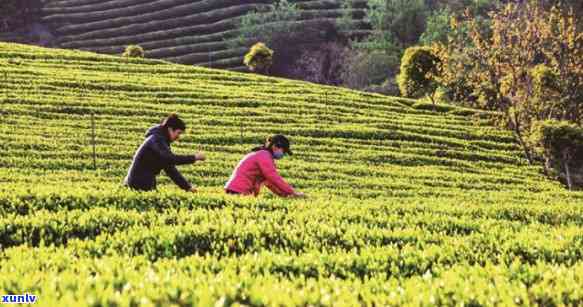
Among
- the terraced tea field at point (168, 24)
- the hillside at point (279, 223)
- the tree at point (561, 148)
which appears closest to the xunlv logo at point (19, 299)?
the hillside at point (279, 223)

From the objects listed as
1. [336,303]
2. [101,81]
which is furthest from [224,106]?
[336,303]

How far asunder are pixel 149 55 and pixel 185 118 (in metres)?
56.7

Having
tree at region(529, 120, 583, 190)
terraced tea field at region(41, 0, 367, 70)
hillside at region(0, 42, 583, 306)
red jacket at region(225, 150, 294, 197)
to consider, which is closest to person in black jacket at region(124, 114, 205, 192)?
hillside at region(0, 42, 583, 306)

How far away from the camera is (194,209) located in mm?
10977

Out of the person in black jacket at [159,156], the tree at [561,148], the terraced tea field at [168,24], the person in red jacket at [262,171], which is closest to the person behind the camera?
the person in black jacket at [159,156]

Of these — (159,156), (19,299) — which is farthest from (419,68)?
(19,299)

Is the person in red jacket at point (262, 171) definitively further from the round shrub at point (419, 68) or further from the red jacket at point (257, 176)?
the round shrub at point (419, 68)

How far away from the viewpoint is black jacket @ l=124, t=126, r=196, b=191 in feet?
37.9

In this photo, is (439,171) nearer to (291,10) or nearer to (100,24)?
(291,10)

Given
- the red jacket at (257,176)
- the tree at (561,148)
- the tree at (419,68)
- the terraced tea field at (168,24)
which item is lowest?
the tree at (561,148)

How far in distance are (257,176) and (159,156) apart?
231cm

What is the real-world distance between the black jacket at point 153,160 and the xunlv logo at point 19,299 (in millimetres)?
6643

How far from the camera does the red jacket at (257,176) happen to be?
12.0 meters

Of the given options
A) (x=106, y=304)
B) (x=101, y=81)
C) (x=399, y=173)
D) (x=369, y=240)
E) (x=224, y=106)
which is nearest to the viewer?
(x=106, y=304)
